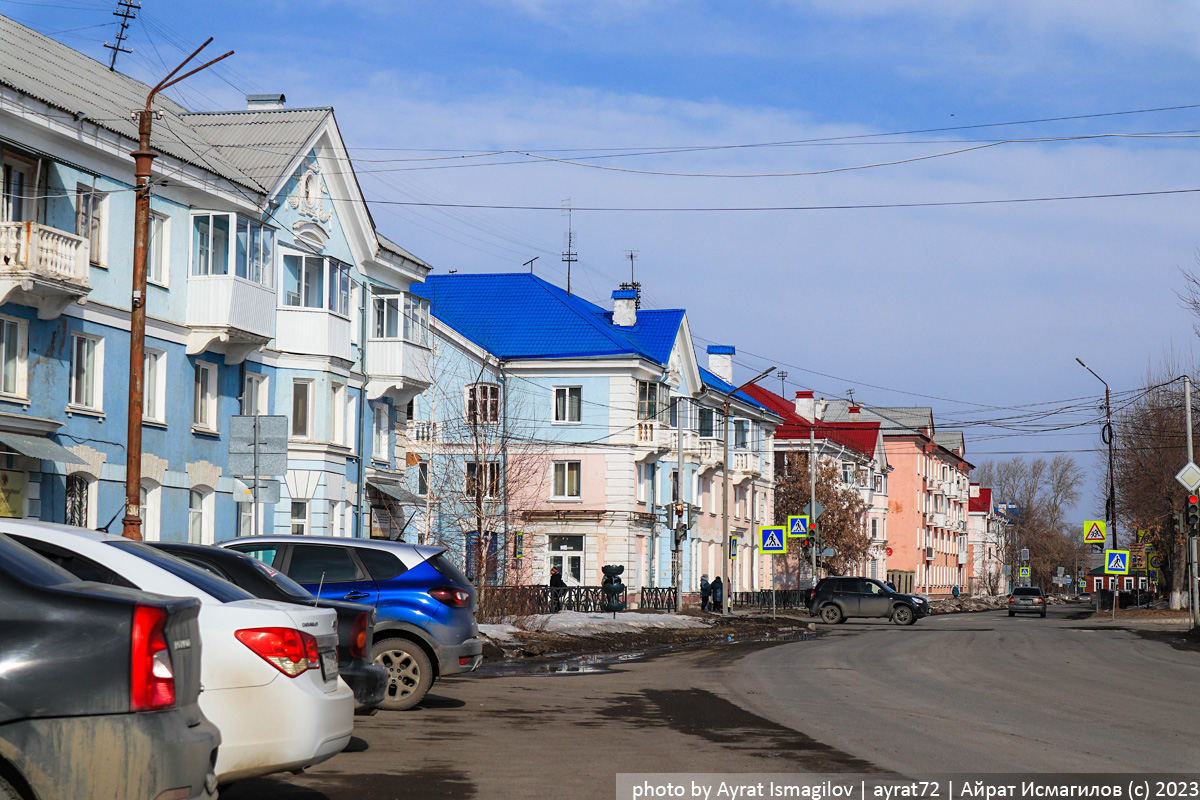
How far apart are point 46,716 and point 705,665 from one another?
18.9 m

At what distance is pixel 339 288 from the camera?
114 ft

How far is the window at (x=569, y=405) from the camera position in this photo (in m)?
55.6

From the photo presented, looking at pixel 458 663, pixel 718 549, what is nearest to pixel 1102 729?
pixel 458 663

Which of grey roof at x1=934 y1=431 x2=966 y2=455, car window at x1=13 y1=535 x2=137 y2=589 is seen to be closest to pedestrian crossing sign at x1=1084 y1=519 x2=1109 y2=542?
car window at x1=13 y1=535 x2=137 y2=589

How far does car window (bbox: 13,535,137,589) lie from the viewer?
7.47m

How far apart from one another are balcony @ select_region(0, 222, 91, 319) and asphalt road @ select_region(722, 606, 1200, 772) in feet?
45.1

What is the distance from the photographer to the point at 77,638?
5102 millimetres

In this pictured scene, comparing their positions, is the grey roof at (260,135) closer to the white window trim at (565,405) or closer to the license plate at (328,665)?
the white window trim at (565,405)

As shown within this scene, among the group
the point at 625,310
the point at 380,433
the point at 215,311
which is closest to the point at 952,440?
the point at 625,310

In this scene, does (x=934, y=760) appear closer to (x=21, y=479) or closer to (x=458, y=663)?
(x=458, y=663)

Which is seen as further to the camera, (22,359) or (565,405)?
(565,405)

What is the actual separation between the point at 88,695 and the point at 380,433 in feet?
111

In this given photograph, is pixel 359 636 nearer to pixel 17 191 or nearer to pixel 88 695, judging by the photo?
pixel 88 695

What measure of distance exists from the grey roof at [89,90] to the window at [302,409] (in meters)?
5.14
